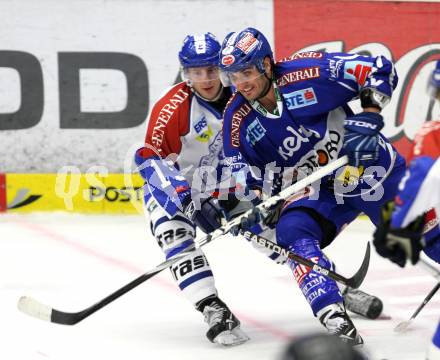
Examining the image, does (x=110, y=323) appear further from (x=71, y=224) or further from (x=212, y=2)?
(x=212, y=2)

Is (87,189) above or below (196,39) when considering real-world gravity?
below

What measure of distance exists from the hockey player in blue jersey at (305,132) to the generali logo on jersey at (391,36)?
235 cm

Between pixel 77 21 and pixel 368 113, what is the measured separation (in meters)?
3.07

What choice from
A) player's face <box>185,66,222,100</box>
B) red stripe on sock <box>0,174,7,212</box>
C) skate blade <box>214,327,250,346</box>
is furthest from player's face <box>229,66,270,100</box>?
red stripe on sock <box>0,174,7,212</box>

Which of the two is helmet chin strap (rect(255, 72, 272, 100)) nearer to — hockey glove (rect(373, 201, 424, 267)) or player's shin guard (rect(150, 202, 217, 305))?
player's shin guard (rect(150, 202, 217, 305))

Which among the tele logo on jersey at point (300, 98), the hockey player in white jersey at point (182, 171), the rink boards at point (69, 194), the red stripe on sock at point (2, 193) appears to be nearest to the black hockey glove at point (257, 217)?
the hockey player in white jersey at point (182, 171)

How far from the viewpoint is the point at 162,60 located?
641cm

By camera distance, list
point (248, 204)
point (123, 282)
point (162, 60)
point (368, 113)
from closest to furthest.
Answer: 1. point (368, 113)
2. point (248, 204)
3. point (123, 282)
4. point (162, 60)

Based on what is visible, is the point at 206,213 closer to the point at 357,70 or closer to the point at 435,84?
the point at 357,70

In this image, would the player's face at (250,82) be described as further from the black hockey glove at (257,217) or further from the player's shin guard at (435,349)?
the player's shin guard at (435,349)

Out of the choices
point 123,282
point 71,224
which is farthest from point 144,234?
point 123,282

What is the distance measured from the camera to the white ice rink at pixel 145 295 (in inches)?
156

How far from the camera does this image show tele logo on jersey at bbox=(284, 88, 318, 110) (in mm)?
3947

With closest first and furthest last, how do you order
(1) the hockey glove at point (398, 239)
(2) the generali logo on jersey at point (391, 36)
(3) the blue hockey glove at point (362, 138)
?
(1) the hockey glove at point (398, 239), (3) the blue hockey glove at point (362, 138), (2) the generali logo on jersey at point (391, 36)
